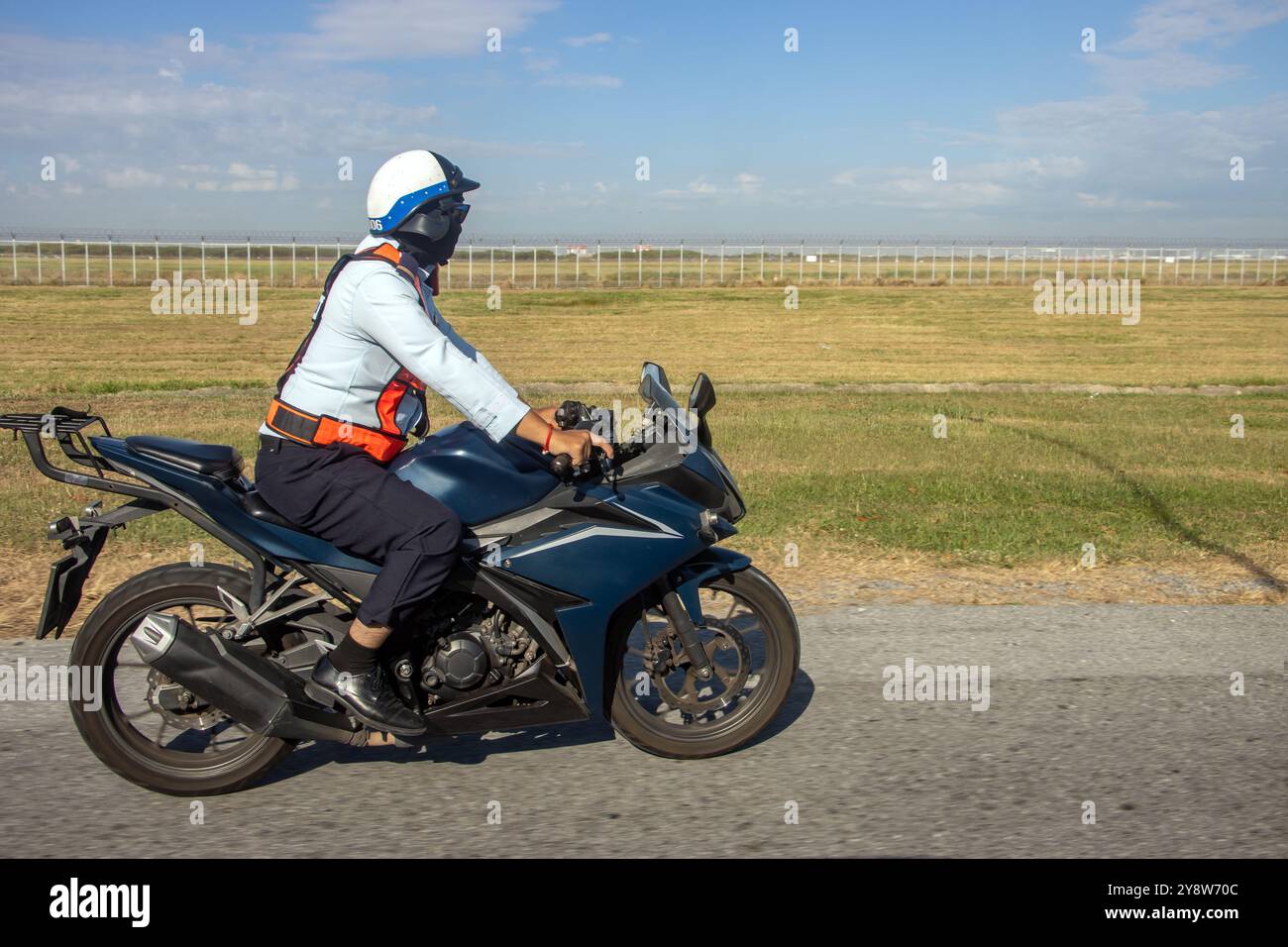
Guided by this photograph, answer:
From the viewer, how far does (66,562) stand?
4305 mm

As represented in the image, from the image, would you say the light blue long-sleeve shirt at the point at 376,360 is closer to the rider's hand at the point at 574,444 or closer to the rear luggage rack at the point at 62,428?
the rider's hand at the point at 574,444

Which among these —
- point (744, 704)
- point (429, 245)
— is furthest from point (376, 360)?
point (744, 704)

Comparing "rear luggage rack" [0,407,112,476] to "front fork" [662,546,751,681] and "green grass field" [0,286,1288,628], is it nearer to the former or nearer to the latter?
"front fork" [662,546,751,681]

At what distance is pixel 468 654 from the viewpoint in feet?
14.2

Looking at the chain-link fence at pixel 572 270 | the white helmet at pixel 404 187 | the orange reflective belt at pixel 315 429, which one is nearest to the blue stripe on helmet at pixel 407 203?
the white helmet at pixel 404 187

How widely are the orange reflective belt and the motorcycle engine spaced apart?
0.66 meters

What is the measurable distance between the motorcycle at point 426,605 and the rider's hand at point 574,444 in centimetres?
6

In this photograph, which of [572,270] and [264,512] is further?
[572,270]

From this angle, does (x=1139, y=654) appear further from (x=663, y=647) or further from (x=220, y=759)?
(x=220, y=759)

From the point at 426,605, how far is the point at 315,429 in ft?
2.34

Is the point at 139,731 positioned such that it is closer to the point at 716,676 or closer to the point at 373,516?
the point at 373,516

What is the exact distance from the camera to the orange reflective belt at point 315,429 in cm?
424
